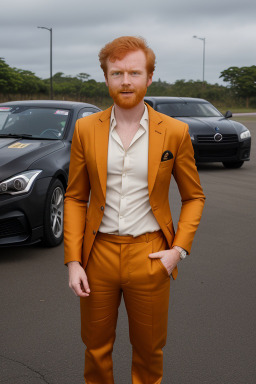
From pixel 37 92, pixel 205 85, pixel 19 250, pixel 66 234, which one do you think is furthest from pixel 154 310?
pixel 205 85

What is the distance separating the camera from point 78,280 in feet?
7.63

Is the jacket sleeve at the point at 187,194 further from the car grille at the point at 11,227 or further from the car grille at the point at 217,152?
the car grille at the point at 217,152

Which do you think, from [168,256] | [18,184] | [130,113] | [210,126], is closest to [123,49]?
[130,113]

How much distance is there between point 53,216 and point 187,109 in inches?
329

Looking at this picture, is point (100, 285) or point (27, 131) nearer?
point (100, 285)

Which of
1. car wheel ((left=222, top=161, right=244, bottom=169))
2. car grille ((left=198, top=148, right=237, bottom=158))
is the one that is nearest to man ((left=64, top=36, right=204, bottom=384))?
car grille ((left=198, top=148, right=237, bottom=158))

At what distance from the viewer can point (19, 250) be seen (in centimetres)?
579

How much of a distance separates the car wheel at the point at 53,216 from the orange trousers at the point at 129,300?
10.4 feet

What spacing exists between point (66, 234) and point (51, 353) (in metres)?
1.37

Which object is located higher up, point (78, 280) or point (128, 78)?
point (128, 78)

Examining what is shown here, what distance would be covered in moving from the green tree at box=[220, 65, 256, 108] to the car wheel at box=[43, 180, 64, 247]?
219 ft

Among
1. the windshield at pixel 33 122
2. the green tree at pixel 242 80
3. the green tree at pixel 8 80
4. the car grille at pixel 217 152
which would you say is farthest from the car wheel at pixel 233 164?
the green tree at pixel 242 80

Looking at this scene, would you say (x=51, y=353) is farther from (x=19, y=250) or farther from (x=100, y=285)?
(x=19, y=250)

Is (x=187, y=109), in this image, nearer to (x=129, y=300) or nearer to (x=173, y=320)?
(x=173, y=320)
